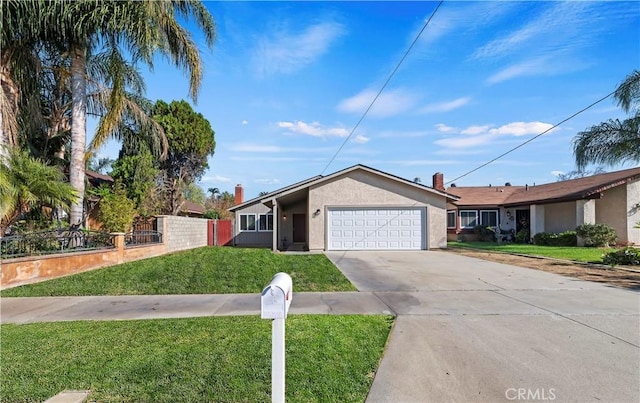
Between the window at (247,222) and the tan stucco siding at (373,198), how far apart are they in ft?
24.9

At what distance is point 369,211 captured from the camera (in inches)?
731

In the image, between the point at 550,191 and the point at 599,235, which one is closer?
the point at 599,235

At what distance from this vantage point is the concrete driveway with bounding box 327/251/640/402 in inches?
135

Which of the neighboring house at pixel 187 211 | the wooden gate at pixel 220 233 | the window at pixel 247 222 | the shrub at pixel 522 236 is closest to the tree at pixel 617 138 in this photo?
the shrub at pixel 522 236

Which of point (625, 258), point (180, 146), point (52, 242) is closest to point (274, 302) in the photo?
point (52, 242)

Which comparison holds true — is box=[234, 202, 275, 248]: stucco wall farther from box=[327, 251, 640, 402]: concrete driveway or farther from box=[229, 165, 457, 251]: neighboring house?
box=[327, 251, 640, 402]: concrete driveway

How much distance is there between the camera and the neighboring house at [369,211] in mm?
18391

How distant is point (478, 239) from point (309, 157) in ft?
48.1

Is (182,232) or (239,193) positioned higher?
(239,193)

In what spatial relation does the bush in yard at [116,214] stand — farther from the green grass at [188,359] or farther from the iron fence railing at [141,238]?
the green grass at [188,359]

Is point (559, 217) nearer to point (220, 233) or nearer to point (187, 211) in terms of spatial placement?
point (220, 233)

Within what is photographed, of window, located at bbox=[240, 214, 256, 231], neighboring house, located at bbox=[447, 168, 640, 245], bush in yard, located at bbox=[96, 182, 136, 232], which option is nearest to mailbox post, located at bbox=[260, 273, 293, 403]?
bush in yard, located at bbox=[96, 182, 136, 232]

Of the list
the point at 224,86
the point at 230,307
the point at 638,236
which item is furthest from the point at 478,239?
the point at 230,307

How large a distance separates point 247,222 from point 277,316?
22979mm
